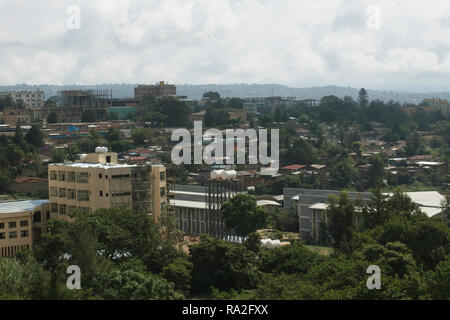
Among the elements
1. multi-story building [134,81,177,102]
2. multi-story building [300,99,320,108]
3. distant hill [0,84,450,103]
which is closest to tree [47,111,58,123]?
multi-story building [134,81,177,102]

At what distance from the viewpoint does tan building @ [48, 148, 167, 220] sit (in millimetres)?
20438

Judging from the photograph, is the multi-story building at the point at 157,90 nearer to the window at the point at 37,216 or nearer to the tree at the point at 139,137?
the tree at the point at 139,137

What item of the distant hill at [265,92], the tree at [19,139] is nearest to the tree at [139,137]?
the tree at [19,139]

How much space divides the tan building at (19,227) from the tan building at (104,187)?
0.68 meters

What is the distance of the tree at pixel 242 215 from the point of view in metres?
23.4

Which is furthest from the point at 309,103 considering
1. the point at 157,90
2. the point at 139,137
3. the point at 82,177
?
the point at 82,177

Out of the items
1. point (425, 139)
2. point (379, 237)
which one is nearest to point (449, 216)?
point (379, 237)

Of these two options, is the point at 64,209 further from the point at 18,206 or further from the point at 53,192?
the point at 18,206

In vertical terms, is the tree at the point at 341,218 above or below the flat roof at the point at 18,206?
below

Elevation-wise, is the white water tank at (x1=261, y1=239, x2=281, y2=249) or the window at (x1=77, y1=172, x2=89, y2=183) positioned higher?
the window at (x1=77, y1=172, x2=89, y2=183)

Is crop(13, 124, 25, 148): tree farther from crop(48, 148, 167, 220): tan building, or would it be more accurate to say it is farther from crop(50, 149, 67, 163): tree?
crop(48, 148, 167, 220): tan building

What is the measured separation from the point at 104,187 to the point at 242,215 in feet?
16.3

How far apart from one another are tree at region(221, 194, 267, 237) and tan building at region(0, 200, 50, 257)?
575 centimetres
